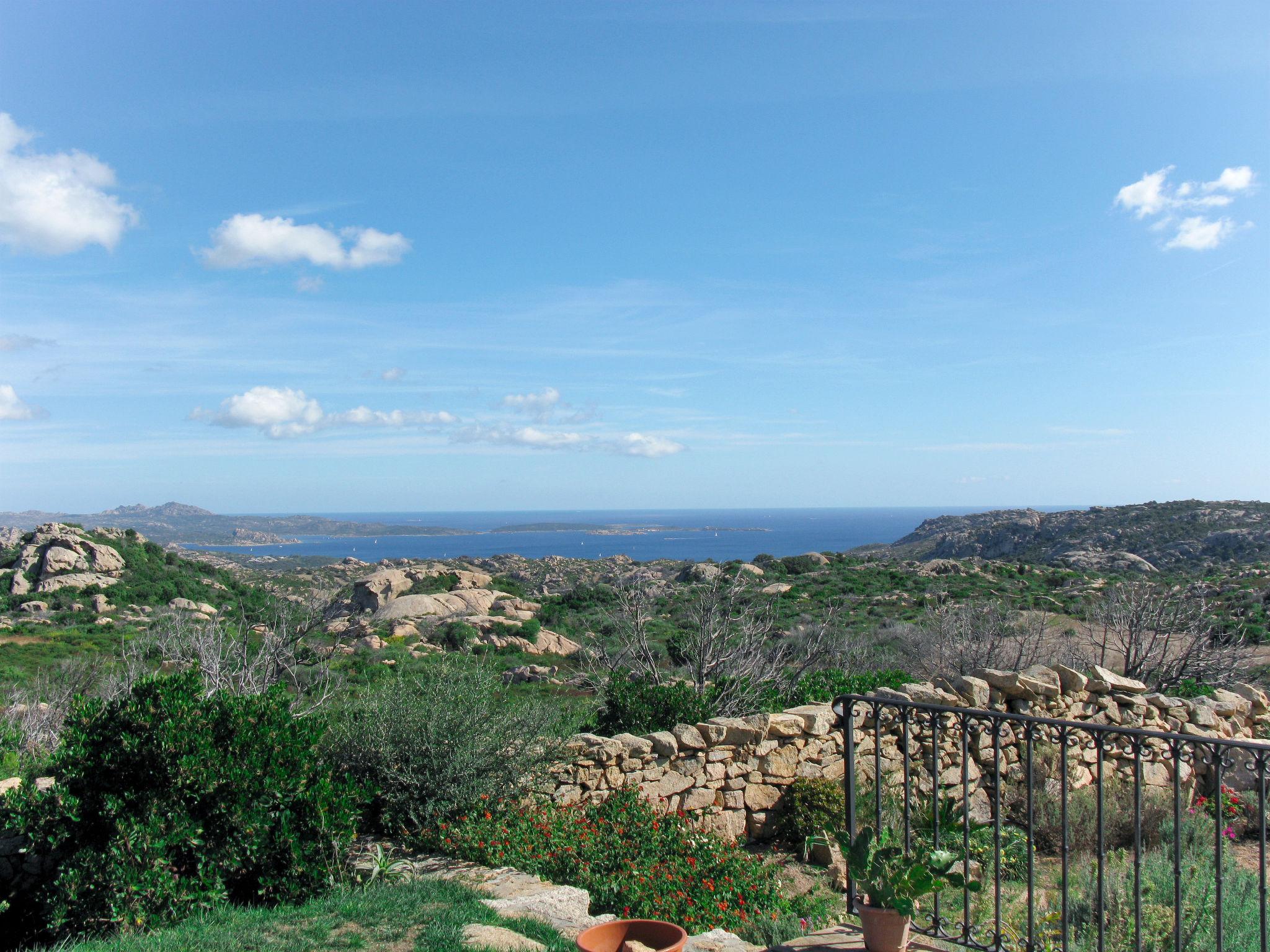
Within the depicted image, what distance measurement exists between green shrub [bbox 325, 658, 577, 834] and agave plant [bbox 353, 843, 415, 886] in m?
0.41

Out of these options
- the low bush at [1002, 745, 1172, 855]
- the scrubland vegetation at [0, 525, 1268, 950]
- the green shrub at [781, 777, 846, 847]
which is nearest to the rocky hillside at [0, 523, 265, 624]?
the scrubland vegetation at [0, 525, 1268, 950]

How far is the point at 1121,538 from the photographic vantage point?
44312mm

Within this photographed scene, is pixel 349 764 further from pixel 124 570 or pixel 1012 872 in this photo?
pixel 124 570

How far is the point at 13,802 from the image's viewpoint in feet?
16.3

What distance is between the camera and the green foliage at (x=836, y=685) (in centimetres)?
974

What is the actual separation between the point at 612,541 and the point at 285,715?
463 ft

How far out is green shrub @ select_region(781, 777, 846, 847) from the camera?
7.50 m

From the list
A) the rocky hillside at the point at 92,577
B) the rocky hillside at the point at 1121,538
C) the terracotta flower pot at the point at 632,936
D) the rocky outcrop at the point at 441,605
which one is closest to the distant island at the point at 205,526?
the rocky hillside at the point at 92,577

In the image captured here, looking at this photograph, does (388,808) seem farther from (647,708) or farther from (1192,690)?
(1192,690)

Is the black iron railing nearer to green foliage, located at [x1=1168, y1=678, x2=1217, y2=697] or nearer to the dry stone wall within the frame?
the dry stone wall

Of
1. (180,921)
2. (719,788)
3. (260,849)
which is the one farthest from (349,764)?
(719,788)

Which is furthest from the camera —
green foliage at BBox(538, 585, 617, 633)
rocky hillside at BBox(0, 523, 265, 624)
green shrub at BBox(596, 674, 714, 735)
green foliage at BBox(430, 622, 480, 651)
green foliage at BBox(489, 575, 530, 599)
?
green foliage at BBox(489, 575, 530, 599)

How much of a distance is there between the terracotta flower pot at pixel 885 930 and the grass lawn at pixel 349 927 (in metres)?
1.51

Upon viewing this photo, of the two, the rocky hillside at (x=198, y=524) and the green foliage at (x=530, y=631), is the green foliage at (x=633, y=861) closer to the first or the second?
the green foliage at (x=530, y=631)
